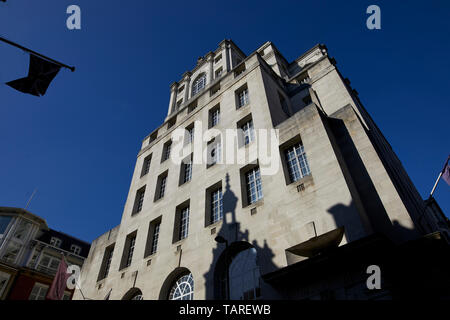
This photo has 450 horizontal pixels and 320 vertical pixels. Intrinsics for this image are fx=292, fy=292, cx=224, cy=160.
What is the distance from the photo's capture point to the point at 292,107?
25484 mm

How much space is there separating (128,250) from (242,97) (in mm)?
15588

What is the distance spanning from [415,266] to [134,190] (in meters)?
23.1

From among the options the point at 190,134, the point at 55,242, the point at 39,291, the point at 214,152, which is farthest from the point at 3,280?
the point at 214,152

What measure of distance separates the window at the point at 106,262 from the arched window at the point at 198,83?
2052 centimetres

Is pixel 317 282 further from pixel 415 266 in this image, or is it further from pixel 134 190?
pixel 134 190

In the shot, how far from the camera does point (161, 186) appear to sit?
84.4 ft

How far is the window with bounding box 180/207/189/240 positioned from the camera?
1960 cm

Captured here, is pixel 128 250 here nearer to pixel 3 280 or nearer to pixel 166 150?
pixel 166 150

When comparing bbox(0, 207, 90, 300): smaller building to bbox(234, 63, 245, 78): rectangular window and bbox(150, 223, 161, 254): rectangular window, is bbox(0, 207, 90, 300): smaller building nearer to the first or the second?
bbox(150, 223, 161, 254): rectangular window

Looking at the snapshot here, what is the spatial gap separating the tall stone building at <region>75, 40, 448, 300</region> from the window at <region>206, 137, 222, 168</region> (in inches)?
4.2

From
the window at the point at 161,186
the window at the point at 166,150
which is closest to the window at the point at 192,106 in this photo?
the window at the point at 166,150

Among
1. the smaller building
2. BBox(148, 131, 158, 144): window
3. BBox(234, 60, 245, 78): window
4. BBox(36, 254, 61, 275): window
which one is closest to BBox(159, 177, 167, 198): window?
BBox(148, 131, 158, 144): window

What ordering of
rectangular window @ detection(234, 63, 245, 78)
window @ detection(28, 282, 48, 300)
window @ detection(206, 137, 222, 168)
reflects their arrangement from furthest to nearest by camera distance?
window @ detection(28, 282, 48, 300)
rectangular window @ detection(234, 63, 245, 78)
window @ detection(206, 137, 222, 168)
